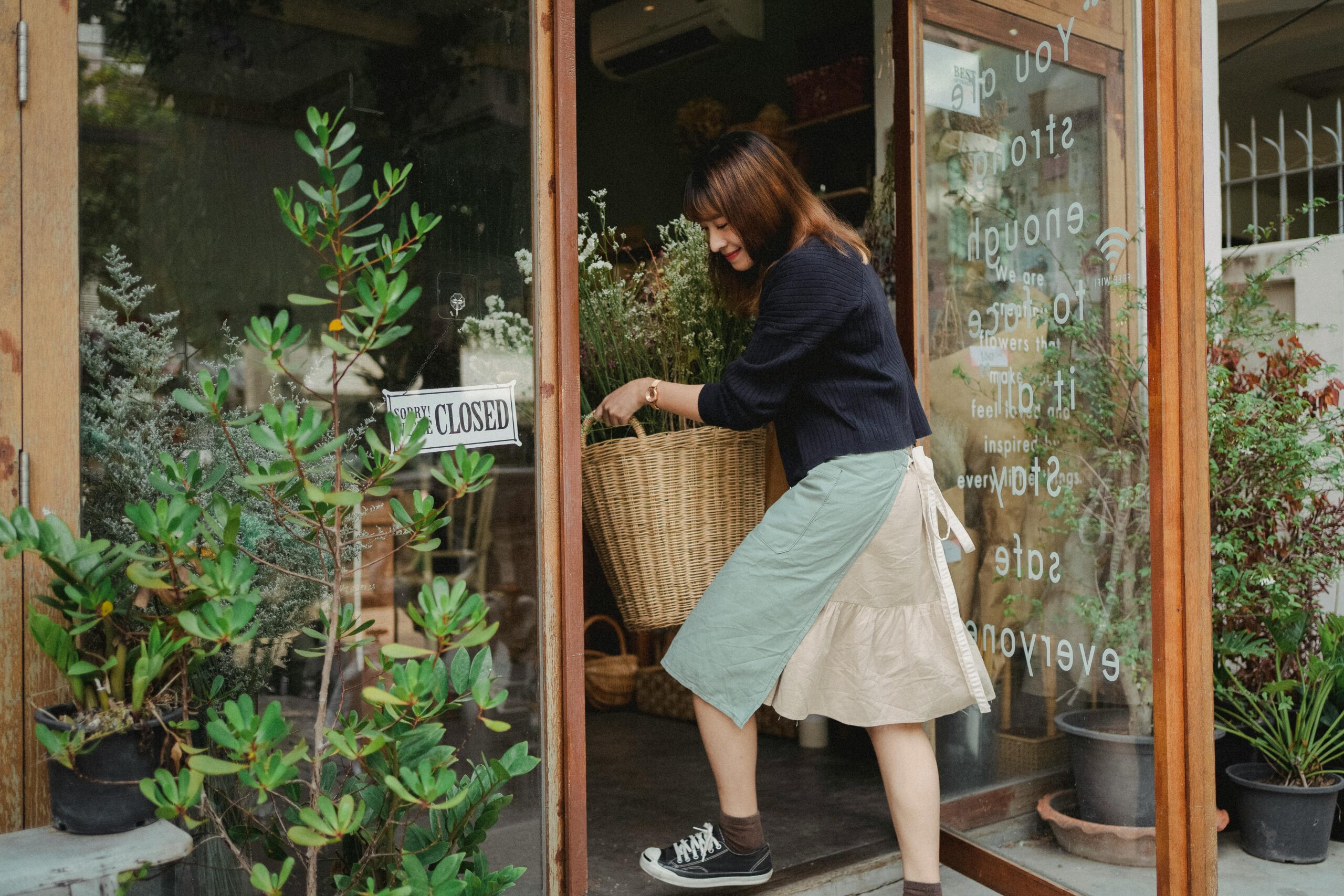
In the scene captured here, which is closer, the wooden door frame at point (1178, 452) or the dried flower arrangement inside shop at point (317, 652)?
the dried flower arrangement inside shop at point (317, 652)

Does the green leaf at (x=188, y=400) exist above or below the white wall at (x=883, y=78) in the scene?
below

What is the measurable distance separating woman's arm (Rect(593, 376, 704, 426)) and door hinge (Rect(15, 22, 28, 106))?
4.01ft

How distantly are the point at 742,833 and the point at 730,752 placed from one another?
20 centimetres

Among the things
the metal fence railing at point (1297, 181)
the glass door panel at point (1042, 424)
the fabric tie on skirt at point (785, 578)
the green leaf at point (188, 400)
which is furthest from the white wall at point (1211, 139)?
the green leaf at point (188, 400)

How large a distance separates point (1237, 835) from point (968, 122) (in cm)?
224

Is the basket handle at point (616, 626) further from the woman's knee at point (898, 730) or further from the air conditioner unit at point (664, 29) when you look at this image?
the air conditioner unit at point (664, 29)

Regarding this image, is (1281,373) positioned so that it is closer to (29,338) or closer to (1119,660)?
(1119,660)

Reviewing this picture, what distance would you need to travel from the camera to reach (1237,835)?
10.5 ft

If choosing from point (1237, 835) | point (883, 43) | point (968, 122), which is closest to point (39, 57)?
point (968, 122)

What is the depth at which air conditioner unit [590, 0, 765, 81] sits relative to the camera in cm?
484

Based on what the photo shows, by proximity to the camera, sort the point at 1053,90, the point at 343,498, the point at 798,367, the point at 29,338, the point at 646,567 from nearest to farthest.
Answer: the point at 343,498 → the point at 29,338 → the point at 798,367 → the point at 646,567 → the point at 1053,90

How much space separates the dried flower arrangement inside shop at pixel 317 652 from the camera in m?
1.45

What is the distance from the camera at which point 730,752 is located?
7.49ft

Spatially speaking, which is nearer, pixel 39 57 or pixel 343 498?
pixel 343 498
